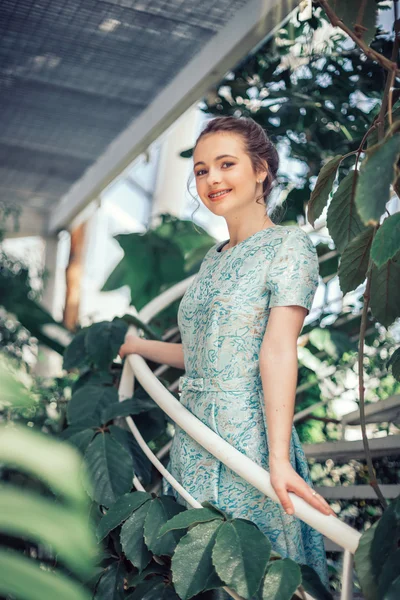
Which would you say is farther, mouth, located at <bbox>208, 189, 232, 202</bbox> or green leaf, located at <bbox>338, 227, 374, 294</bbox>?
mouth, located at <bbox>208, 189, 232, 202</bbox>

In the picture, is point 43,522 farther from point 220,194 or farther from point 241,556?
point 220,194

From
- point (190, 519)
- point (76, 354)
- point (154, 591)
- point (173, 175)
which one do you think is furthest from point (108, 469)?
point (173, 175)

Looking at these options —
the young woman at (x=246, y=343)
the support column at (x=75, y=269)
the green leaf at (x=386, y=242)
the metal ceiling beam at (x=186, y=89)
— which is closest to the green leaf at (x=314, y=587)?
the young woman at (x=246, y=343)

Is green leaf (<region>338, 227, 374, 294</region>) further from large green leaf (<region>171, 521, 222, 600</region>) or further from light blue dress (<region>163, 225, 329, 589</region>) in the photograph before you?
large green leaf (<region>171, 521, 222, 600</region>)

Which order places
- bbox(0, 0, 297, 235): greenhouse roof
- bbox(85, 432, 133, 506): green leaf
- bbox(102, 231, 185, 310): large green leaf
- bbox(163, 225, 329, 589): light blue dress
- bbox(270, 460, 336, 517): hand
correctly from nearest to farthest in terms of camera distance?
bbox(270, 460, 336, 517): hand → bbox(163, 225, 329, 589): light blue dress → bbox(85, 432, 133, 506): green leaf → bbox(0, 0, 297, 235): greenhouse roof → bbox(102, 231, 185, 310): large green leaf

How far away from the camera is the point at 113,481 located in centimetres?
149

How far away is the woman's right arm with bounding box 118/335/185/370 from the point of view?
1771mm

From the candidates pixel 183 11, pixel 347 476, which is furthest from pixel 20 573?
pixel 183 11

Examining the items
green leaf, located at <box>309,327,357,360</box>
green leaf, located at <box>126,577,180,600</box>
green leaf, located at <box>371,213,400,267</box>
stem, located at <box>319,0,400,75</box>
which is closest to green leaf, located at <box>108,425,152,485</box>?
green leaf, located at <box>126,577,180,600</box>

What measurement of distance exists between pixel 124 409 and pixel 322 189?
71cm

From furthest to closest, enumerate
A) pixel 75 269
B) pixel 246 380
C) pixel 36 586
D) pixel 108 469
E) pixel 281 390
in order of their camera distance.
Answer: pixel 75 269 → pixel 108 469 → pixel 246 380 → pixel 281 390 → pixel 36 586

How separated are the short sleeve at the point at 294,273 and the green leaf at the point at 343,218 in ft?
0.24

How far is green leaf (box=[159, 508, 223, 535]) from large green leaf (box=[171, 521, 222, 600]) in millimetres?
13

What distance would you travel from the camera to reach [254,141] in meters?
1.58
